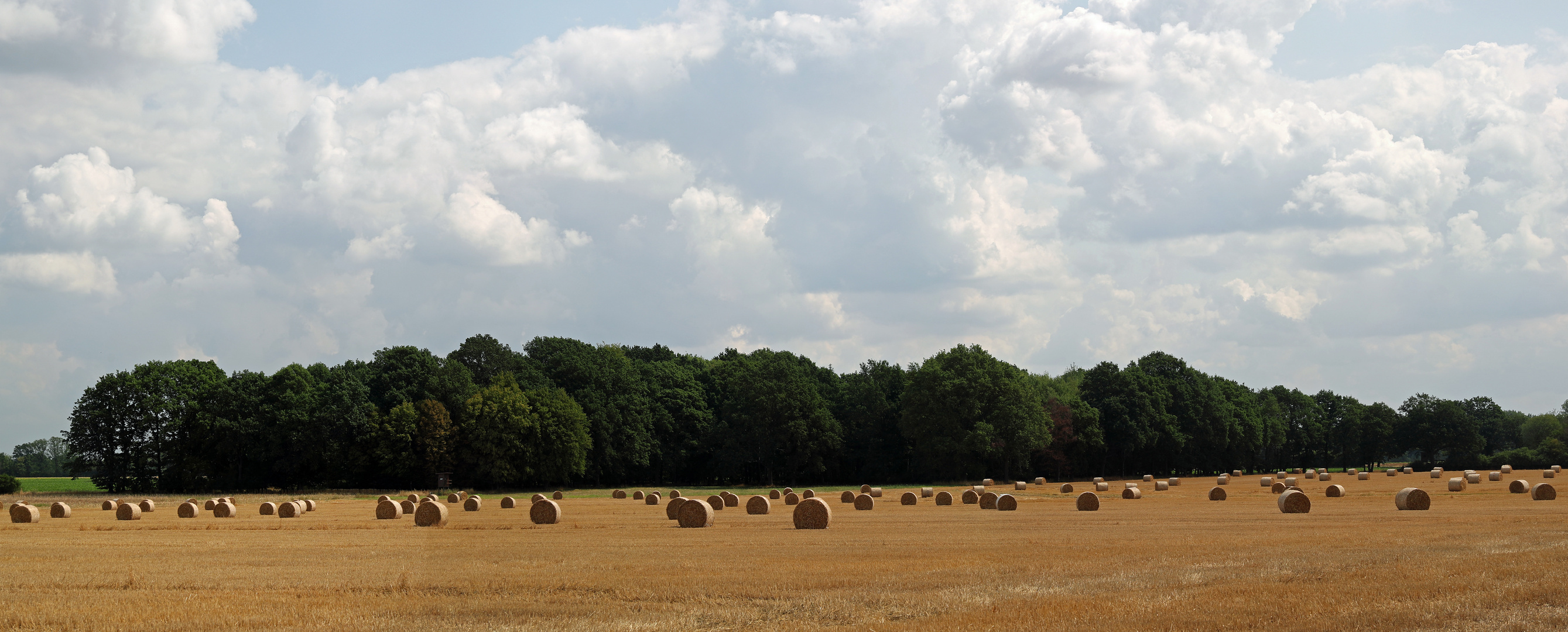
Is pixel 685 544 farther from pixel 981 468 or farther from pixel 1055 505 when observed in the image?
pixel 981 468

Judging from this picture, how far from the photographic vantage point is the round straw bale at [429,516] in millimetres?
34875

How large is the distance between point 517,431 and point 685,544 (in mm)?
58038

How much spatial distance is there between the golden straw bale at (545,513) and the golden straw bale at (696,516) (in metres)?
4.95

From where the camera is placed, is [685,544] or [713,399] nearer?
[685,544]

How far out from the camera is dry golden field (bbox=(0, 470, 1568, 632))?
13.7 metres

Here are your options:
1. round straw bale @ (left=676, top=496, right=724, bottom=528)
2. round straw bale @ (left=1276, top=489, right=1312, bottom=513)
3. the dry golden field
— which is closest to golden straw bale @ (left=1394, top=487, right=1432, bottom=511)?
round straw bale @ (left=1276, top=489, right=1312, bottom=513)

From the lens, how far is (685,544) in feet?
82.9

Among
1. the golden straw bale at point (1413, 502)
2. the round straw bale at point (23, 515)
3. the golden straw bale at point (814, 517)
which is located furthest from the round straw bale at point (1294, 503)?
the round straw bale at point (23, 515)

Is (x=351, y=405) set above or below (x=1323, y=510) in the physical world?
above

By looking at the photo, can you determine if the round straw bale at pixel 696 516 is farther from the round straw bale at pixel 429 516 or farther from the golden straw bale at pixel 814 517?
the round straw bale at pixel 429 516

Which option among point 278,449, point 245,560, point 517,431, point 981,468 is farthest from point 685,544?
point 981,468

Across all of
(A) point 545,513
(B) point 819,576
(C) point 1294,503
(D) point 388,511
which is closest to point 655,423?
(D) point 388,511

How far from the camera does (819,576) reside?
58.3 ft

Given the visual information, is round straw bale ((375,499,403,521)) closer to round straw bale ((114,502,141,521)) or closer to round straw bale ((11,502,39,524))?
round straw bale ((114,502,141,521))
